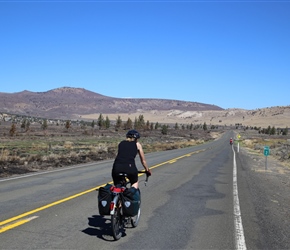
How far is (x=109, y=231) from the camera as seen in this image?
709 cm

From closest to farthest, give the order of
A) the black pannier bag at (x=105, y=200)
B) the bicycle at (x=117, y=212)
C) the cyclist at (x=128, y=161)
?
the bicycle at (x=117, y=212)
the black pannier bag at (x=105, y=200)
the cyclist at (x=128, y=161)

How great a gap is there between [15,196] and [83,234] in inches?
179

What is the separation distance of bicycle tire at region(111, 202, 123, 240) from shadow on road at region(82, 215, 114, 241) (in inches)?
6.4

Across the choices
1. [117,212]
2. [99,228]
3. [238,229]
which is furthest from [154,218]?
[117,212]

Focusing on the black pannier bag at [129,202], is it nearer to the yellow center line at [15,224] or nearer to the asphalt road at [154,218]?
the asphalt road at [154,218]

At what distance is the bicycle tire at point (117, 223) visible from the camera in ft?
20.6

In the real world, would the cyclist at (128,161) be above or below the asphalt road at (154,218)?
above

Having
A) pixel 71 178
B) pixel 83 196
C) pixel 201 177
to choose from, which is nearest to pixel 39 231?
pixel 83 196

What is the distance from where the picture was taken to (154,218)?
27.1 ft

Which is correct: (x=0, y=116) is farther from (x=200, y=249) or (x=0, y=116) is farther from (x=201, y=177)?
(x=200, y=249)

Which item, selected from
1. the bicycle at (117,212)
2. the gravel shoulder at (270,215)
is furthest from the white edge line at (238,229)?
the bicycle at (117,212)

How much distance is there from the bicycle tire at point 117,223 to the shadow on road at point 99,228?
0.54 feet

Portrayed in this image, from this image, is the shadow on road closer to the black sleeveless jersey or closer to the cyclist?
the cyclist

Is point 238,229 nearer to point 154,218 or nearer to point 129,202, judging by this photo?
point 154,218
